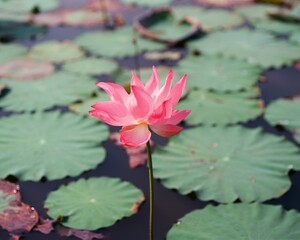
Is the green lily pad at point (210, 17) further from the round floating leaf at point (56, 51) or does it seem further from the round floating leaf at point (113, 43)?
the round floating leaf at point (56, 51)

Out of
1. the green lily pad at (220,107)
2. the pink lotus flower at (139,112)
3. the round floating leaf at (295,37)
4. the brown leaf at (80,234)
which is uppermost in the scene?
the pink lotus flower at (139,112)

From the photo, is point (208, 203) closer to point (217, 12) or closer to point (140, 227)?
point (140, 227)

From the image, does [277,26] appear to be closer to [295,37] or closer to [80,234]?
[295,37]

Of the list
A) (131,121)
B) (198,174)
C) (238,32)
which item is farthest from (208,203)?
(238,32)

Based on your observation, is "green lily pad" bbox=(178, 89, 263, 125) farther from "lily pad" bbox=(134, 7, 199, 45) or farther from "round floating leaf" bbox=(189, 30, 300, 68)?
"lily pad" bbox=(134, 7, 199, 45)

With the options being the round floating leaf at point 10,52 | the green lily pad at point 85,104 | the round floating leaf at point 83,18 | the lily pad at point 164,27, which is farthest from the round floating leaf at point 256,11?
the round floating leaf at point 10,52

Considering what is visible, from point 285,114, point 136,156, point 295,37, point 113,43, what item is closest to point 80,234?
point 136,156

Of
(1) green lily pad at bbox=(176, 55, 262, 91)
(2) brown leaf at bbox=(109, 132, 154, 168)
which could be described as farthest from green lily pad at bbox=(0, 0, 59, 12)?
(2) brown leaf at bbox=(109, 132, 154, 168)
